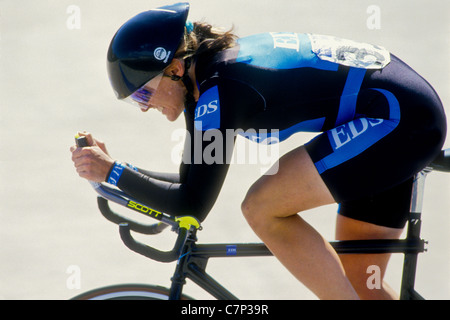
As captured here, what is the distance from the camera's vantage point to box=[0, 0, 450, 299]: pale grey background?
395cm

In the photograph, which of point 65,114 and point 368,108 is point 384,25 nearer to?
point 65,114

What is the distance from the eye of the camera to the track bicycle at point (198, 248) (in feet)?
8.11

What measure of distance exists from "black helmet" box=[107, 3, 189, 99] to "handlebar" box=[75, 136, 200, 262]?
0.29 metres

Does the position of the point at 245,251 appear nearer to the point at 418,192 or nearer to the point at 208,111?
the point at 208,111

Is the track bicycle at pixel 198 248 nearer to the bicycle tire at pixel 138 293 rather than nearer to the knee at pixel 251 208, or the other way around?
the bicycle tire at pixel 138 293

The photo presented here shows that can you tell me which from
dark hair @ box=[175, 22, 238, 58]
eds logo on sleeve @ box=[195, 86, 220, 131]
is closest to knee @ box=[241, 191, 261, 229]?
eds logo on sleeve @ box=[195, 86, 220, 131]

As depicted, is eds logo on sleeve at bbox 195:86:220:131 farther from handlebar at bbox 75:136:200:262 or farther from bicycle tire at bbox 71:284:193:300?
bicycle tire at bbox 71:284:193:300

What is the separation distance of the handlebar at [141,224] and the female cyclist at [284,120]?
0.21 ft

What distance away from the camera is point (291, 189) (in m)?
2.37

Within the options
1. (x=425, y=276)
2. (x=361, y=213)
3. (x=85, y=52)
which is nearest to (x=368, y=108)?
(x=361, y=213)

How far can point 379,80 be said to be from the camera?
2.47 m

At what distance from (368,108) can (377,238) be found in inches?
21.6
